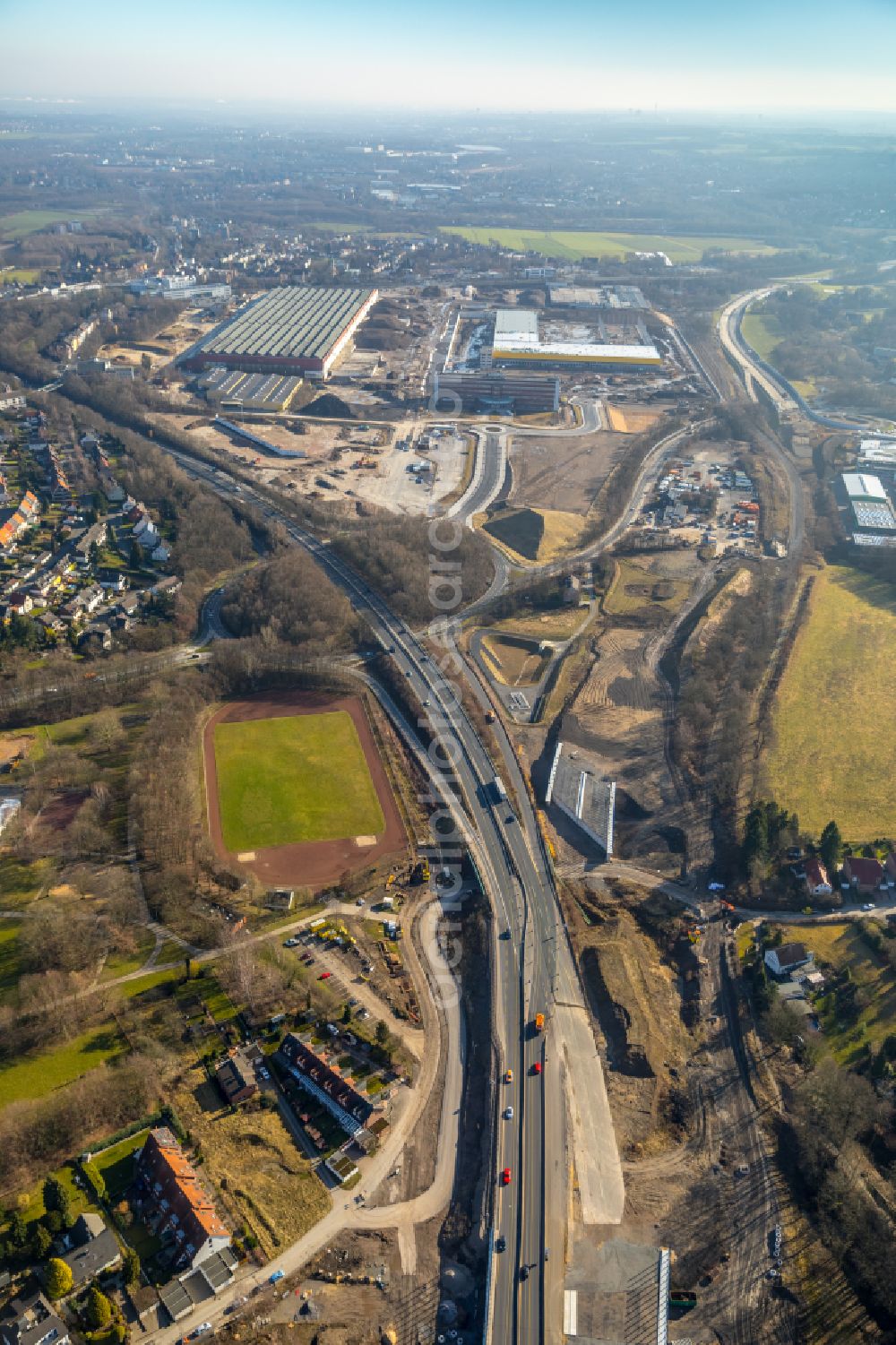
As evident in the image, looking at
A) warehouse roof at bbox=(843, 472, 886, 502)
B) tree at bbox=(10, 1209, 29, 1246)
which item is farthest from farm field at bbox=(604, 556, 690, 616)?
tree at bbox=(10, 1209, 29, 1246)

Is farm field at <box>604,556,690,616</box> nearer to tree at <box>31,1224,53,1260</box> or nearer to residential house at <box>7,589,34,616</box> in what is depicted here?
residential house at <box>7,589,34,616</box>

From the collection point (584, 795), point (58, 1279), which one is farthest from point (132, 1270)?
point (584, 795)

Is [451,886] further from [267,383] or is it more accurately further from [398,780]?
[267,383]

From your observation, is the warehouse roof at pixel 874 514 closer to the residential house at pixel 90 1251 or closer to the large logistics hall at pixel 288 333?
the large logistics hall at pixel 288 333

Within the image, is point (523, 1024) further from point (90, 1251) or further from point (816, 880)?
point (816, 880)

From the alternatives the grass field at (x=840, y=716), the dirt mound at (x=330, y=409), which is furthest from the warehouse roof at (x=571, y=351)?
the grass field at (x=840, y=716)

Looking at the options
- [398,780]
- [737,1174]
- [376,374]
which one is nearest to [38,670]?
[398,780]
